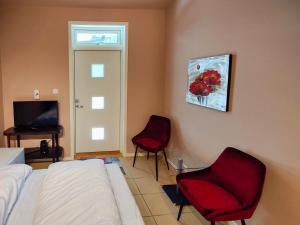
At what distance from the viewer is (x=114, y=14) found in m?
4.37

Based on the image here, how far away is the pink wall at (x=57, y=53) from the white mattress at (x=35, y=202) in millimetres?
2188

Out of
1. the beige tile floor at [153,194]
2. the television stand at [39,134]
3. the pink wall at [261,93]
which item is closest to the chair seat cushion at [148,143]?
the beige tile floor at [153,194]

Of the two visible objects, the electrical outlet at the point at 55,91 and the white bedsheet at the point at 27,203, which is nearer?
the white bedsheet at the point at 27,203

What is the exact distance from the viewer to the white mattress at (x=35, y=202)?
5.82ft

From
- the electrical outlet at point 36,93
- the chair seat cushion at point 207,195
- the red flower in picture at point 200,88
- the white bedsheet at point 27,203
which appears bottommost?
the chair seat cushion at point 207,195

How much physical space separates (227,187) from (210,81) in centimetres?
118

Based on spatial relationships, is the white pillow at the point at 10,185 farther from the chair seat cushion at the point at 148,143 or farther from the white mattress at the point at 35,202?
the chair seat cushion at the point at 148,143

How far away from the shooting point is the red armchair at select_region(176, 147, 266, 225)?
2.15 meters

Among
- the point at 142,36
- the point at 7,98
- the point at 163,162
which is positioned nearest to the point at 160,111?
the point at 163,162

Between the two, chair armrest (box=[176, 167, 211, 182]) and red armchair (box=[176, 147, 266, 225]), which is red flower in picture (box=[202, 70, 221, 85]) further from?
chair armrest (box=[176, 167, 211, 182])

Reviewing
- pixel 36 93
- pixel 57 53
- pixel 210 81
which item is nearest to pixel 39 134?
pixel 36 93

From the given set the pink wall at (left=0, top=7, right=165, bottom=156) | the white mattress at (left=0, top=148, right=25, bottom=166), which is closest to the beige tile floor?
the pink wall at (left=0, top=7, right=165, bottom=156)

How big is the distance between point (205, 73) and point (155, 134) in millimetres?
1630

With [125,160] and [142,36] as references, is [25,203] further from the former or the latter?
[142,36]
